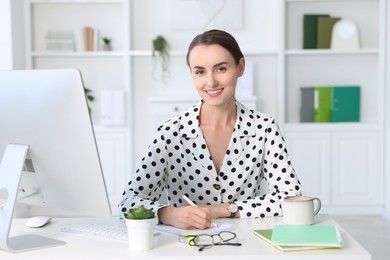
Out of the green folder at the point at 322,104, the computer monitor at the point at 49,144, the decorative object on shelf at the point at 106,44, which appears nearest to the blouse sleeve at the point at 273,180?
the computer monitor at the point at 49,144

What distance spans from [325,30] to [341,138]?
973 millimetres

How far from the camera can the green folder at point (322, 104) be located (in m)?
5.68

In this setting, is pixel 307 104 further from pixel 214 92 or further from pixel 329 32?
pixel 214 92

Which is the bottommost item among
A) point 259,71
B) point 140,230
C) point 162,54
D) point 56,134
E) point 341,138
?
point 341,138

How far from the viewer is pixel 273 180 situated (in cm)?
234

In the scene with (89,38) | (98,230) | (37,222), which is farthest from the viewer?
(89,38)

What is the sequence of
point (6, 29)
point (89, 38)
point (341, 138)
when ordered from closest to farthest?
1. point (6, 29)
2. point (341, 138)
3. point (89, 38)

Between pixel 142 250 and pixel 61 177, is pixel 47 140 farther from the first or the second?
pixel 142 250

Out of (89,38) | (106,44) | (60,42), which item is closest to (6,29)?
(60,42)

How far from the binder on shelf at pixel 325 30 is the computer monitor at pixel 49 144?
4.30m

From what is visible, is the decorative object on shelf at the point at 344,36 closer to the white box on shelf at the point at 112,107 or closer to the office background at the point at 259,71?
the office background at the point at 259,71

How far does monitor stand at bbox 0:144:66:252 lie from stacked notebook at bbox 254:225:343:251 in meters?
0.59

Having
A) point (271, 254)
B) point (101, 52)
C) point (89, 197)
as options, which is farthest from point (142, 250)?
point (101, 52)

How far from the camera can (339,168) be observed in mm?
5684
